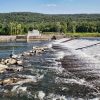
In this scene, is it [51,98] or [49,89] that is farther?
[49,89]

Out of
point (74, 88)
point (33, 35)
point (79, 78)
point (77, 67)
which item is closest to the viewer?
point (74, 88)

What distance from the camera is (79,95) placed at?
36.8 metres

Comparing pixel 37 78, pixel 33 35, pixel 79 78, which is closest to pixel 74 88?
pixel 79 78

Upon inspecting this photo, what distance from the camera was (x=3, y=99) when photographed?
1437 inches

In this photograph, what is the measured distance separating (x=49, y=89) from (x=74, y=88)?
3.07 metres

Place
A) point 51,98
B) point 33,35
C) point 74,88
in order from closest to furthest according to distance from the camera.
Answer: point 51,98 < point 74,88 < point 33,35

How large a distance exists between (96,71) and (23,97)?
18.0 meters

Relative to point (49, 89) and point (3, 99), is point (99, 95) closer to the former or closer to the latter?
point (49, 89)

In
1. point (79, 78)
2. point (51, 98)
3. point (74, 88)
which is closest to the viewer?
point (51, 98)

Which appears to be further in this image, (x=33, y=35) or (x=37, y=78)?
(x=33, y=35)

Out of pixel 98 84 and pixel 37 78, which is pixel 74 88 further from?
pixel 37 78

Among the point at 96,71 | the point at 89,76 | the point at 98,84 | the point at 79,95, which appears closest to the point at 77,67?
the point at 96,71

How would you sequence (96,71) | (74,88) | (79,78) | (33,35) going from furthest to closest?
1. (33,35)
2. (96,71)
3. (79,78)
4. (74,88)

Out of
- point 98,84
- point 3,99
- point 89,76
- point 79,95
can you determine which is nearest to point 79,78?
point 89,76
